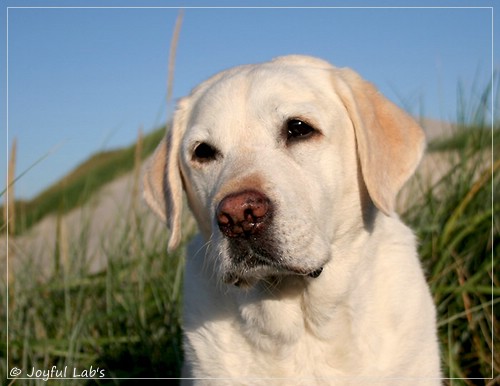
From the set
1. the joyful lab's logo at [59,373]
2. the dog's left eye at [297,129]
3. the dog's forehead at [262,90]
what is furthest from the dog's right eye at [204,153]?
the joyful lab's logo at [59,373]

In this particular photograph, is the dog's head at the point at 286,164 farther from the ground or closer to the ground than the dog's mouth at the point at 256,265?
farther from the ground

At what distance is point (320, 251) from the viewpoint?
286cm

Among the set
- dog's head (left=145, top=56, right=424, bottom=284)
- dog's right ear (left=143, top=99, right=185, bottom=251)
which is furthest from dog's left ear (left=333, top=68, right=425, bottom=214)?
dog's right ear (left=143, top=99, right=185, bottom=251)

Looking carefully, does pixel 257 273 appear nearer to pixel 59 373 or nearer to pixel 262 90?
pixel 262 90

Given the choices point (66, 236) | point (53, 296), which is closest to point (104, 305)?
point (53, 296)

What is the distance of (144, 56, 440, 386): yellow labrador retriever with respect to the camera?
302cm

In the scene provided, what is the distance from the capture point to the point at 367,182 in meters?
3.03

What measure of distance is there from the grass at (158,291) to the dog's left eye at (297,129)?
1453 mm

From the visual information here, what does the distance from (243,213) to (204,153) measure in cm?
65

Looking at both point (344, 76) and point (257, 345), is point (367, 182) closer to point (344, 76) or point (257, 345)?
point (344, 76)

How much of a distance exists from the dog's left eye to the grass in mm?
1453

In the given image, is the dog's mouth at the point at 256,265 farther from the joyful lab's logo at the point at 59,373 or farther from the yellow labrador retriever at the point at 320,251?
the joyful lab's logo at the point at 59,373

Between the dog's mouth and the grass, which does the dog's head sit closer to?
the dog's mouth

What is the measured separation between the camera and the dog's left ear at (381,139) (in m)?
3.03
